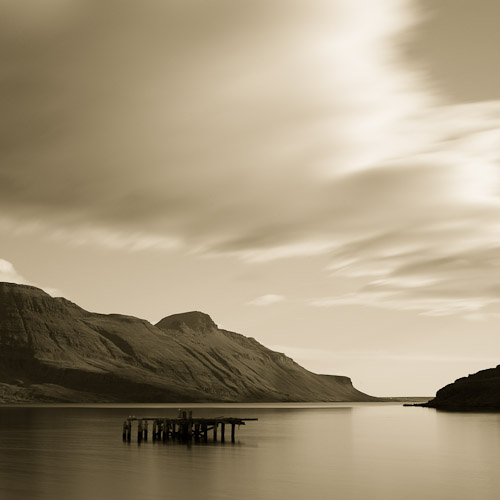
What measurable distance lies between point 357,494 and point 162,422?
1847 inches

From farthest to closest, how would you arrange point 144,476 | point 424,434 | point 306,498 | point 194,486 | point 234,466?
1. point 424,434
2. point 234,466
3. point 144,476
4. point 194,486
5. point 306,498

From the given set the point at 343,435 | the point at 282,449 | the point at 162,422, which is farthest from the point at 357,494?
the point at 343,435

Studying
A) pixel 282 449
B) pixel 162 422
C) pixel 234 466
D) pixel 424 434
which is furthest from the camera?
pixel 424 434

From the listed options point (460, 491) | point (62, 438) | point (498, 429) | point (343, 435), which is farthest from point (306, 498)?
point (498, 429)

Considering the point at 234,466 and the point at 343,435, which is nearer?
the point at 234,466

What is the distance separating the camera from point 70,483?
1975 inches

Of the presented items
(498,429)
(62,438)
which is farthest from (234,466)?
(498,429)

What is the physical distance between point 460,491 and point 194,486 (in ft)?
57.4

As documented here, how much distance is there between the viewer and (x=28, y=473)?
54.8 m

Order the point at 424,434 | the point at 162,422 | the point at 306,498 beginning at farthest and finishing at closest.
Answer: the point at 424,434, the point at 162,422, the point at 306,498

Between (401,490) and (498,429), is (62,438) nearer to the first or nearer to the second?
(401,490)

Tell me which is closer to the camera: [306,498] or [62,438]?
[306,498]

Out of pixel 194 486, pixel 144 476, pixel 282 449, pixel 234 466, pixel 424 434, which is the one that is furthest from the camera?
pixel 424 434

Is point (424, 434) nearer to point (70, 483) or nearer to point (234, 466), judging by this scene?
point (234, 466)
